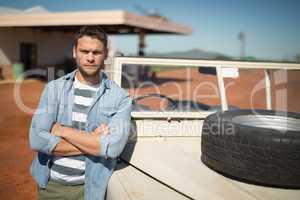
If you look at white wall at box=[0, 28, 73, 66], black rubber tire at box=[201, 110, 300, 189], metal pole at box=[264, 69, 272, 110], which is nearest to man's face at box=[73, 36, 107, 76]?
black rubber tire at box=[201, 110, 300, 189]

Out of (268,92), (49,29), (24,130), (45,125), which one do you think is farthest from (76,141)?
(49,29)

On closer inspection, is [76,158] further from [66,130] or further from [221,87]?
[221,87]

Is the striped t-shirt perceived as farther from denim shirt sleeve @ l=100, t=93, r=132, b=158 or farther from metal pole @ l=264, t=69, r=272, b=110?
metal pole @ l=264, t=69, r=272, b=110

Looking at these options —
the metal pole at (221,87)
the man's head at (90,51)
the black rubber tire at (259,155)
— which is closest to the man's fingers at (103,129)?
the man's head at (90,51)

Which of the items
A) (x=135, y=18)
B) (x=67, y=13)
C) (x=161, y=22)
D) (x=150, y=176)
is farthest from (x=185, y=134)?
(x=161, y=22)

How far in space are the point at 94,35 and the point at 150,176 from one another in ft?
3.77

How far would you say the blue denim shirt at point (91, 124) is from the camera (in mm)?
2158

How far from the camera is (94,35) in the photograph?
229 centimetres

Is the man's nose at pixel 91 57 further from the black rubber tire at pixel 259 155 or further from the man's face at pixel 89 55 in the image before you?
the black rubber tire at pixel 259 155

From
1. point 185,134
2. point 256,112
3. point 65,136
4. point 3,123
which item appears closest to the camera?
point 65,136

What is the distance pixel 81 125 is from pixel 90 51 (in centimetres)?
57

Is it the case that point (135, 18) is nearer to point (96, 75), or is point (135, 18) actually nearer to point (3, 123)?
point (3, 123)

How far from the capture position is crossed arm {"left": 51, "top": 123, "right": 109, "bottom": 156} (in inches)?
83.8

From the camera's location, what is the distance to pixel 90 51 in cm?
227
